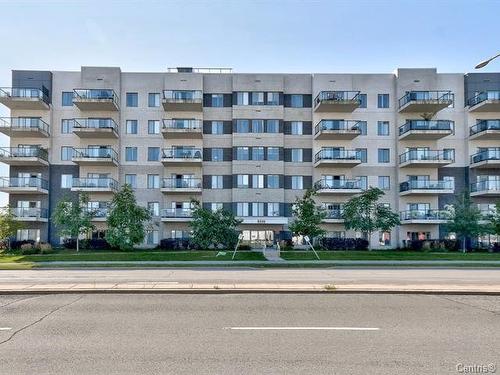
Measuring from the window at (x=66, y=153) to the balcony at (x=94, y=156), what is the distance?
1.17 meters

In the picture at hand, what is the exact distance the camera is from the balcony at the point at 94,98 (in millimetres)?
44875

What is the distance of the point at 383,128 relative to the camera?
1907 inches

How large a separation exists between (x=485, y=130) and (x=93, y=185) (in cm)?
4037

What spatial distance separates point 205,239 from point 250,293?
81.1 ft

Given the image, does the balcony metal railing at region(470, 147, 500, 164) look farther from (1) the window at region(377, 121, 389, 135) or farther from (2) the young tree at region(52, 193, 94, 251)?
(2) the young tree at region(52, 193, 94, 251)

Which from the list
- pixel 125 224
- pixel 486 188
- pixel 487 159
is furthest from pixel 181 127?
pixel 486 188

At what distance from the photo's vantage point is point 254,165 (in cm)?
4703

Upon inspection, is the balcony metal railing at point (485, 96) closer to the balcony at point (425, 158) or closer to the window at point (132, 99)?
the balcony at point (425, 158)

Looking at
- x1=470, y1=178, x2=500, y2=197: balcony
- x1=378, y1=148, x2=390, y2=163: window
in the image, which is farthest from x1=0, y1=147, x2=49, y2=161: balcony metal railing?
x1=470, y1=178, x2=500, y2=197: balcony

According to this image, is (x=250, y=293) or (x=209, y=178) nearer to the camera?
(x=250, y=293)

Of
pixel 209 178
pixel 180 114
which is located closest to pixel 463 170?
pixel 209 178

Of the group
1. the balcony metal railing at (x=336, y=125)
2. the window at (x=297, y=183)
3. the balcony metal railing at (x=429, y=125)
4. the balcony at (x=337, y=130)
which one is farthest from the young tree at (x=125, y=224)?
the balcony metal railing at (x=429, y=125)

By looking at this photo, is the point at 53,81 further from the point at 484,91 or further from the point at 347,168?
the point at 484,91

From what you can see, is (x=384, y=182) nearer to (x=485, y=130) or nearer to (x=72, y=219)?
(x=485, y=130)
